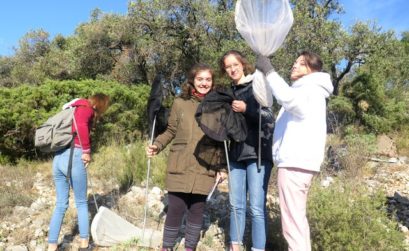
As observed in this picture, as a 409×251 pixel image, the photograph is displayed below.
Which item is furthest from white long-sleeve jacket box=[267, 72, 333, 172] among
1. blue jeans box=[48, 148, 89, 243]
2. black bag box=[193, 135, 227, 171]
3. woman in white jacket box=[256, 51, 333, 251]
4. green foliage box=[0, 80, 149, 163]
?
green foliage box=[0, 80, 149, 163]

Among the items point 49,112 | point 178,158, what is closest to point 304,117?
point 178,158

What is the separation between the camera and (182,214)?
3.70 meters

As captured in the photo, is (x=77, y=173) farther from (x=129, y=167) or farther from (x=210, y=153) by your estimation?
(x=129, y=167)

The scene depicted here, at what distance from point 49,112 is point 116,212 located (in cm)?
361

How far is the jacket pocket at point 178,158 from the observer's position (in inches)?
140

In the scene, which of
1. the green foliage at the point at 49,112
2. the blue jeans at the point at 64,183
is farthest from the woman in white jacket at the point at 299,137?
the green foliage at the point at 49,112

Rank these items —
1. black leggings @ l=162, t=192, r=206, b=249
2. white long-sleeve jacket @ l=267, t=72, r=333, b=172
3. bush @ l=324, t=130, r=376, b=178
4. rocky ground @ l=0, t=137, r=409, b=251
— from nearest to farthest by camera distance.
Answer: white long-sleeve jacket @ l=267, t=72, r=333, b=172
black leggings @ l=162, t=192, r=206, b=249
rocky ground @ l=0, t=137, r=409, b=251
bush @ l=324, t=130, r=376, b=178

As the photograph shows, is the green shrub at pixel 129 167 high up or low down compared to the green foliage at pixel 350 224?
up

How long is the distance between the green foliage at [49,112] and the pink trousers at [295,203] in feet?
18.4

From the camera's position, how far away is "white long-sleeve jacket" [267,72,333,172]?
9.53ft

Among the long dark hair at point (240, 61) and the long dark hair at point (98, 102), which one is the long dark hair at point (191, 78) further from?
the long dark hair at point (98, 102)

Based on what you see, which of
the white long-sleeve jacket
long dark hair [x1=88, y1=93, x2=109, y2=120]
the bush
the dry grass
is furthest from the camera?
the bush

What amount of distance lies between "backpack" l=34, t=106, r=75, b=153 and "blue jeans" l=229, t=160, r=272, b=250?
Answer: 60.7 inches

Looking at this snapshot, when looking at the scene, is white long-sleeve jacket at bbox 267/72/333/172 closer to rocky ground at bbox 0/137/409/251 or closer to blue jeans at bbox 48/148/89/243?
rocky ground at bbox 0/137/409/251
